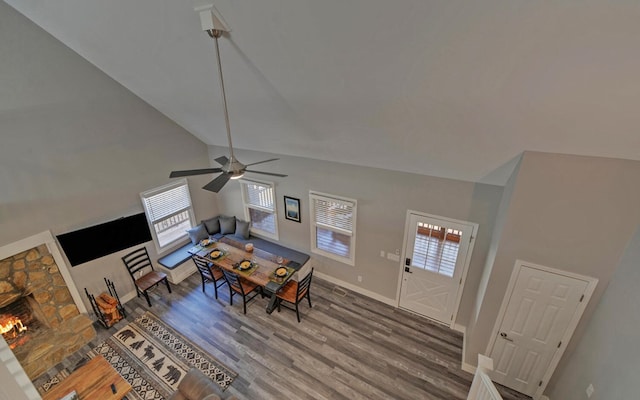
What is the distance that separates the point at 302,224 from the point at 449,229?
290 cm

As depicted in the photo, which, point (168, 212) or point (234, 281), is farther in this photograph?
point (168, 212)

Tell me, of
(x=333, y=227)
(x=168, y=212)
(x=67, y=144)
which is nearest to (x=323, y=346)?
(x=333, y=227)

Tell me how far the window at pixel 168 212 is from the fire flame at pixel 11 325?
2244 millimetres

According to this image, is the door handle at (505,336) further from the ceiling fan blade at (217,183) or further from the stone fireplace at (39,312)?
the stone fireplace at (39,312)

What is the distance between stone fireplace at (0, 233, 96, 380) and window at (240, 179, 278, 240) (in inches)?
135

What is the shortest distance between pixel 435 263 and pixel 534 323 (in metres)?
1.52

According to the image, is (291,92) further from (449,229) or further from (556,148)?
(449,229)

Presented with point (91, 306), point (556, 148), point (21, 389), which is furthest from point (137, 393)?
point (556, 148)

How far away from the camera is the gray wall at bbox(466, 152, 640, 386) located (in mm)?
2762

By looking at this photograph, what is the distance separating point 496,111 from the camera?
8.48 ft

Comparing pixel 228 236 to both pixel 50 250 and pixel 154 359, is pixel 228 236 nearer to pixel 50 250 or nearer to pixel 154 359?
pixel 154 359

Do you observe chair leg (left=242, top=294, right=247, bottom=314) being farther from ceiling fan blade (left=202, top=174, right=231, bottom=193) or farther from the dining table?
ceiling fan blade (left=202, top=174, right=231, bottom=193)

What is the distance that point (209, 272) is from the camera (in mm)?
5398

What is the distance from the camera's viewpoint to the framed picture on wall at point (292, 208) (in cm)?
582
